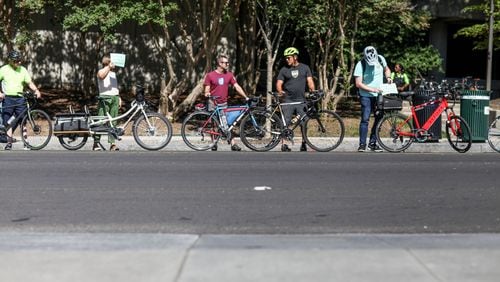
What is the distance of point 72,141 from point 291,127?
4061mm

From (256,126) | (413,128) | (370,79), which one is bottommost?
(413,128)

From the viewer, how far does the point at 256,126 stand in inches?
522

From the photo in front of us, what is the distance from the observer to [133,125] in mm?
13398

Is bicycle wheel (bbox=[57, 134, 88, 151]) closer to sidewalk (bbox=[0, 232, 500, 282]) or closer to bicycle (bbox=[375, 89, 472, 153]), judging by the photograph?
bicycle (bbox=[375, 89, 472, 153])

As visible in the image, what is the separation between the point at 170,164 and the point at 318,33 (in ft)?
26.3

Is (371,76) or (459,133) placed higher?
(371,76)

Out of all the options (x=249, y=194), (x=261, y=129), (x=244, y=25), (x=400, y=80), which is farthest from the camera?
(x=244, y=25)

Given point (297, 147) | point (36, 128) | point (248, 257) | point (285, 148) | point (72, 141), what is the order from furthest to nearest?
point (297, 147), point (72, 141), point (36, 128), point (285, 148), point (248, 257)

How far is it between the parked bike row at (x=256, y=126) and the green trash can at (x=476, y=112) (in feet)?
1.76

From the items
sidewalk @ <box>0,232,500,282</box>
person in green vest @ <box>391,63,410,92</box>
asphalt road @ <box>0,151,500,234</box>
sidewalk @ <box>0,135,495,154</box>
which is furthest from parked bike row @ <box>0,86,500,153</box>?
sidewalk @ <box>0,232,500,282</box>

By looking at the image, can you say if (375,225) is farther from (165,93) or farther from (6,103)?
(165,93)

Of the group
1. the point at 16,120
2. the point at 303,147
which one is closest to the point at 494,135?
the point at 303,147

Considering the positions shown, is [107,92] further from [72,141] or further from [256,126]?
[256,126]

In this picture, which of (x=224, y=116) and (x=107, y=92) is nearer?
(x=224, y=116)
